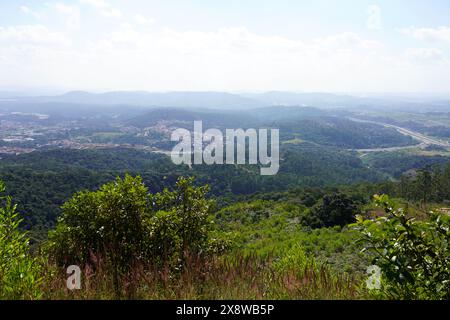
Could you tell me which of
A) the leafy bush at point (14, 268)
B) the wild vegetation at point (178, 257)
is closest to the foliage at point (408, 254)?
the wild vegetation at point (178, 257)

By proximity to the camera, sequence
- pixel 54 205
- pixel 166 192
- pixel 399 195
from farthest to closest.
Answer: pixel 54 205
pixel 399 195
pixel 166 192

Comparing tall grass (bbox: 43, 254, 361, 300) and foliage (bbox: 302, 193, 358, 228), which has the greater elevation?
tall grass (bbox: 43, 254, 361, 300)

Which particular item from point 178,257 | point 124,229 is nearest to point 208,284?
point 178,257

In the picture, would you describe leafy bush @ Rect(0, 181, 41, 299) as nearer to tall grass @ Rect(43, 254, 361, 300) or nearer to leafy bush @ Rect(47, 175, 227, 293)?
tall grass @ Rect(43, 254, 361, 300)

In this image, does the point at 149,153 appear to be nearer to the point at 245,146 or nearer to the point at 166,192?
the point at 245,146

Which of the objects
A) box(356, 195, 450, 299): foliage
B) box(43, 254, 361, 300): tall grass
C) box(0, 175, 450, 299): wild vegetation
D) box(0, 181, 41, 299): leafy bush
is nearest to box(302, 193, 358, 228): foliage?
box(0, 175, 450, 299): wild vegetation
